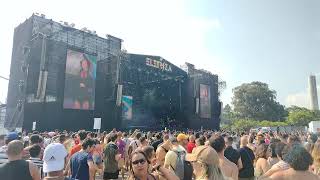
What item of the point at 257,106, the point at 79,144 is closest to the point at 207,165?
the point at 79,144

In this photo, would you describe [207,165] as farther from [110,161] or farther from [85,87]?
[85,87]

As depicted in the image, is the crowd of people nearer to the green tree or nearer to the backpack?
the backpack

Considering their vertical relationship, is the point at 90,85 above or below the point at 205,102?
above

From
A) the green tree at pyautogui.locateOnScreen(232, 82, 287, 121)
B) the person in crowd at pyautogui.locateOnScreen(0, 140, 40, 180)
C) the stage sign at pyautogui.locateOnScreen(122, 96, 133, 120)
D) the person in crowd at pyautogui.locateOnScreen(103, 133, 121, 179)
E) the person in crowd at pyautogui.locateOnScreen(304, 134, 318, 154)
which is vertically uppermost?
the green tree at pyautogui.locateOnScreen(232, 82, 287, 121)

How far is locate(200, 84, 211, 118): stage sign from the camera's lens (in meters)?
38.4

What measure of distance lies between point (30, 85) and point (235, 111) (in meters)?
54.9

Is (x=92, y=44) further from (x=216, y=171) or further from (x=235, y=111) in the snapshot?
(x=235, y=111)

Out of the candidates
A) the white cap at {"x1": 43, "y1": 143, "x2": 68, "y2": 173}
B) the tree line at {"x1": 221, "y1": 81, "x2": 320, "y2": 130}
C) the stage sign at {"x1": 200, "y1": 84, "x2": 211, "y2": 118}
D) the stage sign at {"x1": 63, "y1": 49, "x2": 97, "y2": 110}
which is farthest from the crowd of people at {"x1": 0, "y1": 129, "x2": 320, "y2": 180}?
the tree line at {"x1": 221, "y1": 81, "x2": 320, "y2": 130}

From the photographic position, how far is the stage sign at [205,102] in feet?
126

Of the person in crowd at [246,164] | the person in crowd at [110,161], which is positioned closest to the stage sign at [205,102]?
the person in crowd at [110,161]

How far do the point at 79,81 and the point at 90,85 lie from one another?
107cm

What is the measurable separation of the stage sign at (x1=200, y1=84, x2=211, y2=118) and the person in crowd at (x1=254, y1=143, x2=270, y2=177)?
33.0 meters

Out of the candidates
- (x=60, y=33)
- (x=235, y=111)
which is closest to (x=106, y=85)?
(x=60, y=33)

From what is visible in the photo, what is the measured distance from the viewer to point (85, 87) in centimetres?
2511
